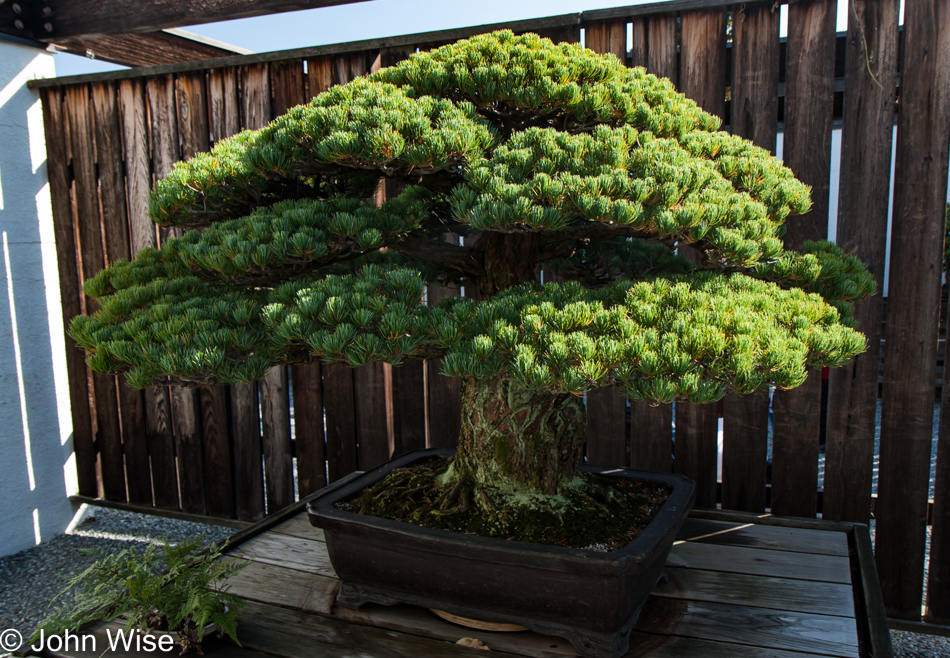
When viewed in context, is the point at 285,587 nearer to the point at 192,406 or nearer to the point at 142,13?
the point at 192,406

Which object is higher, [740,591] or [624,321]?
[624,321]

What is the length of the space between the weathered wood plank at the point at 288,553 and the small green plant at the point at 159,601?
250mm

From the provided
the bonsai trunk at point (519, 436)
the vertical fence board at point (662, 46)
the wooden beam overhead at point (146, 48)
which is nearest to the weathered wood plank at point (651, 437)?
the bonsai trunk at point (519, 436)

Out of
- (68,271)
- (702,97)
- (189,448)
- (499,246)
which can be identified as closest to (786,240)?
(702,97)

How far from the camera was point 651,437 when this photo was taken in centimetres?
221

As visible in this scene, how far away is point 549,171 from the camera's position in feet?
3.87

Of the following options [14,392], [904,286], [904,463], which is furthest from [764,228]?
[14,392]

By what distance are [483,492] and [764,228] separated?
822mm

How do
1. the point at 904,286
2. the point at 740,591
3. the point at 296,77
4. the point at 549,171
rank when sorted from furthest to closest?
the point at 296,77 → the point at 904,286 → the point at 740,591 → the point at 549,171

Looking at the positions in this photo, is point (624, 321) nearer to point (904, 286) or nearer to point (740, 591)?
point (740, 591)

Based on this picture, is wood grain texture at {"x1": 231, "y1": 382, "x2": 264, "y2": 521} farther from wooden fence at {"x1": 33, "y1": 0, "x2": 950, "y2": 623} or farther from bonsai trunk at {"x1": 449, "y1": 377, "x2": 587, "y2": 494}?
bonsai trunk at {"x1": 449, "y1": 377, "x2": 587, "y2": 494}

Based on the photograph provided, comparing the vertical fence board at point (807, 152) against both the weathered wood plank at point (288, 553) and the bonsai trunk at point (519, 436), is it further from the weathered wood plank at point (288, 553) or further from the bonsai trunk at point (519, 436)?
the weathered wood plank at point (288, 553)

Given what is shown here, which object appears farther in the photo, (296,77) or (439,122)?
(296,77)

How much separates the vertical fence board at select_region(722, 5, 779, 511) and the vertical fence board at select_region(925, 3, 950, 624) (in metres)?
0.45
